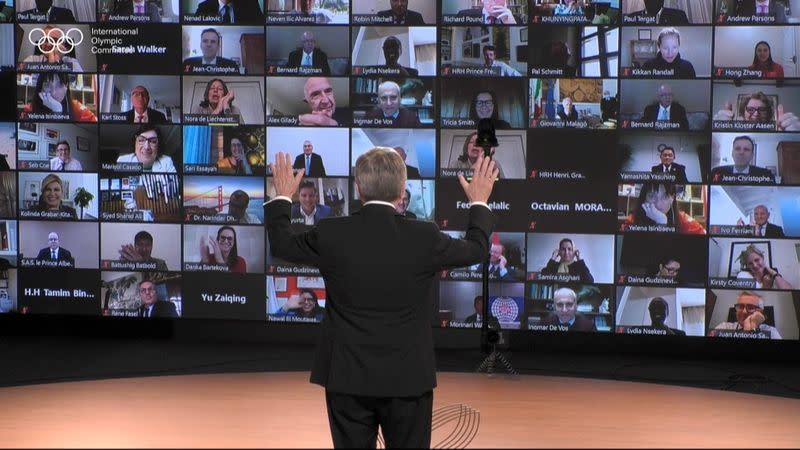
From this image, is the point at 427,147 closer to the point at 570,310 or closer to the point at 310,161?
the point at 310,161

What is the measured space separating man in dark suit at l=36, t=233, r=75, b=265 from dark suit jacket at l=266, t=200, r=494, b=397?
5580 millimetres

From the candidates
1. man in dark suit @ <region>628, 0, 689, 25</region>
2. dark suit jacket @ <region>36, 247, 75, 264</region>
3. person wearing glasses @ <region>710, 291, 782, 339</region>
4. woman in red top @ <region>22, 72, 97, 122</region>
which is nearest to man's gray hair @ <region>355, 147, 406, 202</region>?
man in dark suit @ <region>628, 0, 689, 25</region>

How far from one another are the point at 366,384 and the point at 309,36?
206 inches

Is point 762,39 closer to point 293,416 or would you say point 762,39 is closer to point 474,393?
point 474,393

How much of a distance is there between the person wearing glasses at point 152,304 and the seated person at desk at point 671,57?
13.1 feet

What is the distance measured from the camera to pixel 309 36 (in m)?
8.30

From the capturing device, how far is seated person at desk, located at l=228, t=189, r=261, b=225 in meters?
8.48

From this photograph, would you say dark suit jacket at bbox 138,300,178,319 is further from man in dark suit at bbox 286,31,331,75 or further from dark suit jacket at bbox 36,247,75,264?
man in dark suit at bbox 286,31,331,75

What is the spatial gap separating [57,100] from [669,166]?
15.1 feet

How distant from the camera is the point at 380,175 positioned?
3.50 meters

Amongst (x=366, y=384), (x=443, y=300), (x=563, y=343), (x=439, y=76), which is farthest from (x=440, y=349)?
(x=366, y=384)

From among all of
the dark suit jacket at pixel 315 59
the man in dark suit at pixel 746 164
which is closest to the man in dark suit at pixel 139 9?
the dark suit jacket at pixel 315 59

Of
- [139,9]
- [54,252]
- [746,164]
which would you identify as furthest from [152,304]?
[746,164]

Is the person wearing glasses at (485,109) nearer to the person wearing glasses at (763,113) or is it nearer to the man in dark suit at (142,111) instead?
the person wearing glasses at (763,113)
